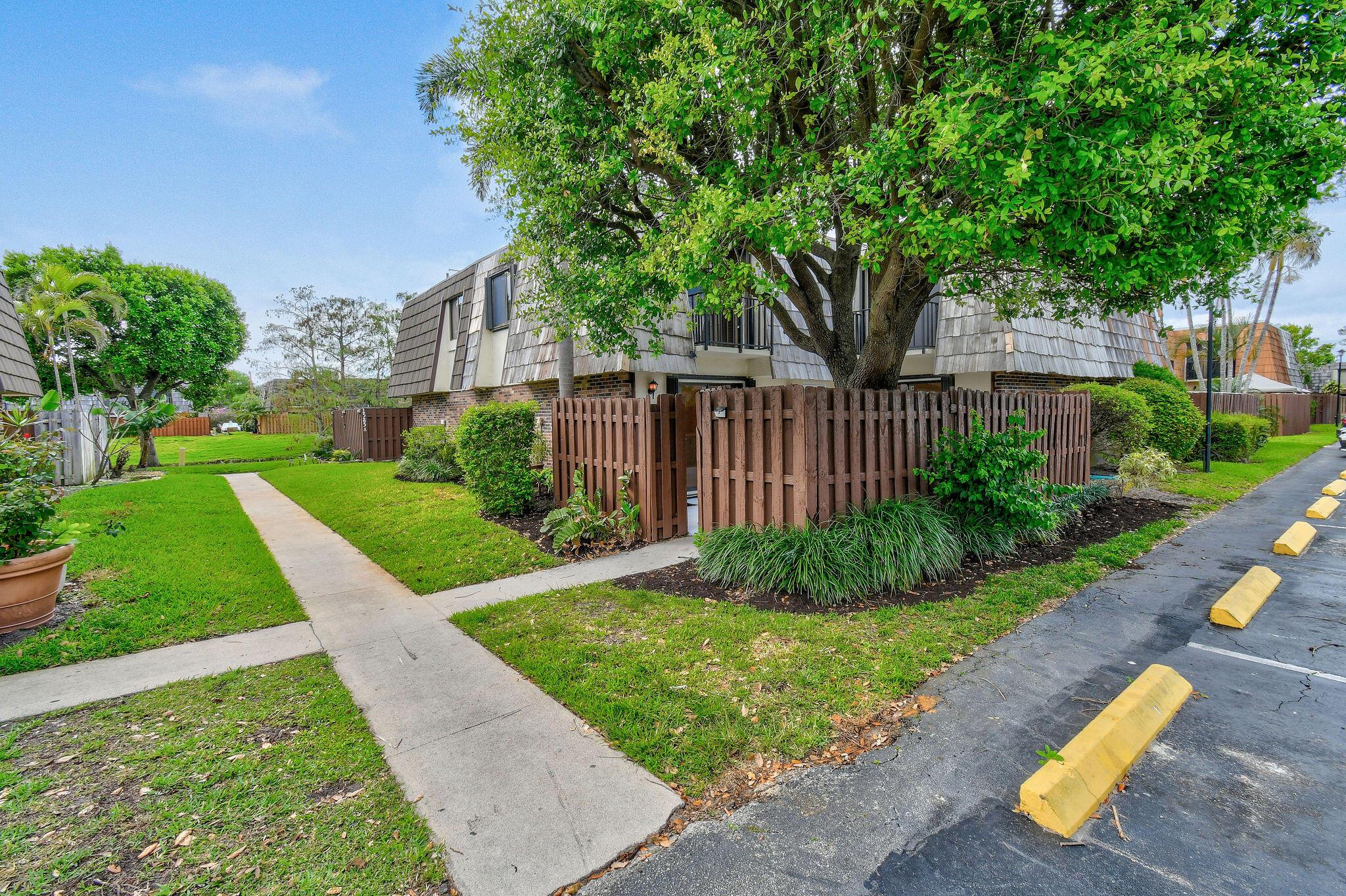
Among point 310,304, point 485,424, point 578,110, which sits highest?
point 310,304

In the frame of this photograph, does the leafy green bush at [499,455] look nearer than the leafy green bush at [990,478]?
No

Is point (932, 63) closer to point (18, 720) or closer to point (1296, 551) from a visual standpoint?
point (1296, 551)

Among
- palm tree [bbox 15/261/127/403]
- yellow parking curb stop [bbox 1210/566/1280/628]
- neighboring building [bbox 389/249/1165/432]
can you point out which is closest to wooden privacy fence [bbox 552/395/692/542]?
neighboring building [bbox 389/249/1165/432]

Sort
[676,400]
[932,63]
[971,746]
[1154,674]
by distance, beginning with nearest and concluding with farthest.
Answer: [971,746] < [1154,674] < [932,63] < [676,400]

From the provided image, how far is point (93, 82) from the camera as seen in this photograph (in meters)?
9.91

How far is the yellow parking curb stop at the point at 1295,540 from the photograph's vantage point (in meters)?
6.14

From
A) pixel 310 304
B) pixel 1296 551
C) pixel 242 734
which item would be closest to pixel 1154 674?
pixel 1296 551

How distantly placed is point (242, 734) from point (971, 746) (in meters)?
3.89

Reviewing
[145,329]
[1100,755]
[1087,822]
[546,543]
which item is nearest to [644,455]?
[546,543]

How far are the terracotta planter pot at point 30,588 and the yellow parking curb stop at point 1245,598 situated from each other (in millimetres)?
9429

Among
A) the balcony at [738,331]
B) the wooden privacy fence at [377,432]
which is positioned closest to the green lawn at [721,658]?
the balcony at [738,331]

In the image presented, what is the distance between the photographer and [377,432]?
1952 centimetres

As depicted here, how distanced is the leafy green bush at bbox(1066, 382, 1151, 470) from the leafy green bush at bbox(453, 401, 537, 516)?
976 cm

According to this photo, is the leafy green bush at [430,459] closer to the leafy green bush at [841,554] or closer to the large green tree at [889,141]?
the large green tree at [889,141]
